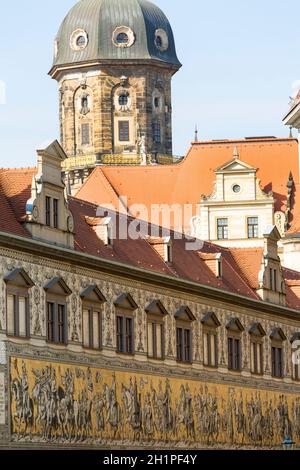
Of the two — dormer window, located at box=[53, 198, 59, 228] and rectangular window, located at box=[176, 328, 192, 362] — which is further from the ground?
dormer window, located at box=[53, 198, 59, 228]

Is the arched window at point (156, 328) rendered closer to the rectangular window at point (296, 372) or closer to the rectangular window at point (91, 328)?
the rectangular window at point (91, 328)

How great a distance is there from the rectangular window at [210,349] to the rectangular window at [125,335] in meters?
7.47

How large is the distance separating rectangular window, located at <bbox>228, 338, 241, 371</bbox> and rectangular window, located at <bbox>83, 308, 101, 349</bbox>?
13.3 m

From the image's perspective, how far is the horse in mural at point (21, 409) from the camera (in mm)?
59469

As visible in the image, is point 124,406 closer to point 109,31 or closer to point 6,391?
point 6,391

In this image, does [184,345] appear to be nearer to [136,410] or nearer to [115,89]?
[136,410]

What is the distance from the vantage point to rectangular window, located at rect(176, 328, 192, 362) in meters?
73.8

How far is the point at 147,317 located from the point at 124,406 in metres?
3.59

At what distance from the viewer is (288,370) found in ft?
285

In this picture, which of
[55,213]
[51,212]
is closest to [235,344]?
[55,213]

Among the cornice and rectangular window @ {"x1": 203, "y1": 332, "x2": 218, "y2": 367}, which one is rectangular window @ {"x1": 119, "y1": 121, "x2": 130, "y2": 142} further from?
rectangular window @ {"x1": 203, "y1": 332, "x2": 218, "y2": 367}

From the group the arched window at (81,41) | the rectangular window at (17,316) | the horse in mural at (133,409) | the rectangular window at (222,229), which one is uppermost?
the arched window at (81,41)

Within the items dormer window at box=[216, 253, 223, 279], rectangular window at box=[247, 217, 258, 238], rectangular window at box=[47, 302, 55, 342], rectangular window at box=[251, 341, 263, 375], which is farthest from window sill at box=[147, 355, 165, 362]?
rectangular window at box=[247, 217, 258, 238]

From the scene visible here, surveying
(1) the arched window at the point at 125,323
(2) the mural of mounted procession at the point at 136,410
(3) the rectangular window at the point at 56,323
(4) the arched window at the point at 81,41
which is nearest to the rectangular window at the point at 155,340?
(2) the mural of mounted procession at the point at 136,410
